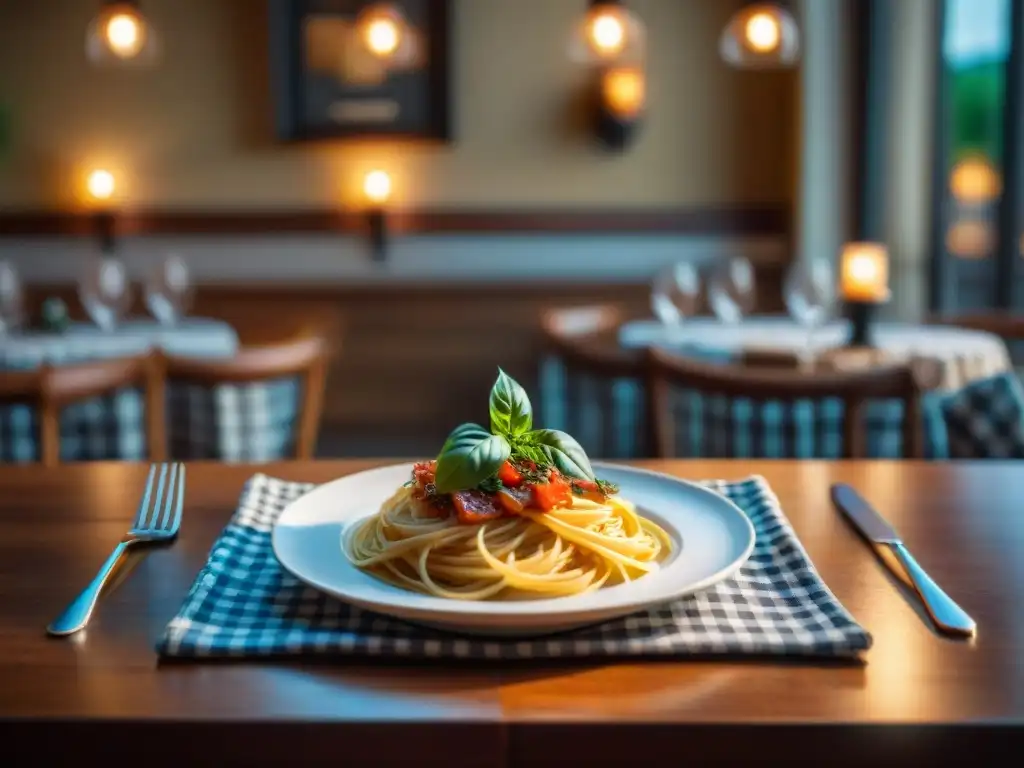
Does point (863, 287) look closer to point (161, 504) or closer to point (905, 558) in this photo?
point (905, 558)

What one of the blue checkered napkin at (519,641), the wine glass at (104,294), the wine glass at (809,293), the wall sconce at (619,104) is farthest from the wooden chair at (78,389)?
the wall sconce at (619,104)

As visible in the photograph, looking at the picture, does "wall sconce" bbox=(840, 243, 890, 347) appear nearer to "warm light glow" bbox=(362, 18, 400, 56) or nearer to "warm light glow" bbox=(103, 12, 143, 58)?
"warm light glow" bbox=(362, 18, 400, 56)

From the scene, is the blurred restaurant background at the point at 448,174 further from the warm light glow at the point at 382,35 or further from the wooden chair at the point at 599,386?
the wooden chair at the point at 599,386

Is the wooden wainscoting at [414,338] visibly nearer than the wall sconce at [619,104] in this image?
No

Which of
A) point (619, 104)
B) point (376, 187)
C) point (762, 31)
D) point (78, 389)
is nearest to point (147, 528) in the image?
point (78, 389)

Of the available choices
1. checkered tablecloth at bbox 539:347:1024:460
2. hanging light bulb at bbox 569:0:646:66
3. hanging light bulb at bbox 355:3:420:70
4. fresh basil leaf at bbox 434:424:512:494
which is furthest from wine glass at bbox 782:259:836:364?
fresh basil leaf at bbox 434:424:512:494

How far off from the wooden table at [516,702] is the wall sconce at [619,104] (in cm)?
448

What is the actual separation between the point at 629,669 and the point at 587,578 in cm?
10

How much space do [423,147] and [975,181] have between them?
8.45 ft

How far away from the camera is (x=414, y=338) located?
5434mm

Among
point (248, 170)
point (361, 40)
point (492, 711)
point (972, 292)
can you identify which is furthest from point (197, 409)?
point (972, 292)

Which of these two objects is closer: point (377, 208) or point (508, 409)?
point (508, 409)

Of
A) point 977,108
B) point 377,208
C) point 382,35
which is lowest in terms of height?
point 377,208

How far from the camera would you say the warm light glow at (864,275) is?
3039 mm
